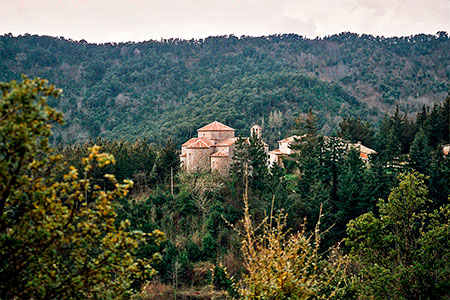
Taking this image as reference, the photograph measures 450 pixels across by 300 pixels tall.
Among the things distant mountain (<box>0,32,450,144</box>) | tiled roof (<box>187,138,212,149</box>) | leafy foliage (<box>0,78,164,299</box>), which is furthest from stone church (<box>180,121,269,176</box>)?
leafy foliage (<box>0,78,164,299</box>)

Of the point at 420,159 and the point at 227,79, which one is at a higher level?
the point at 227,79

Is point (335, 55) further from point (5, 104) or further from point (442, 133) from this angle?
point (5, 104)

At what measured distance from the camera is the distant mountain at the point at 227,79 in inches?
2778

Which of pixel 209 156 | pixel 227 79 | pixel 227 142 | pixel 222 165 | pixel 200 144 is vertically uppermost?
pixel 227 79

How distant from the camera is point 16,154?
356 cm

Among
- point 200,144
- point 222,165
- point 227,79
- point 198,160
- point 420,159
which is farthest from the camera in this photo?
point 227,79

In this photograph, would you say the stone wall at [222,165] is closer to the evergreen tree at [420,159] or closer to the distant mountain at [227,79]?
the evergreen tree at [420,159]

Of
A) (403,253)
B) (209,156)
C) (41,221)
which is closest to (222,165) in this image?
(209,156)

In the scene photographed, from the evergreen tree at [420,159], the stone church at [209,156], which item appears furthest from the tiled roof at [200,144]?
the evergreen tree at [420,159]

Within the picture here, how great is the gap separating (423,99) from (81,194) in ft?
A: 370

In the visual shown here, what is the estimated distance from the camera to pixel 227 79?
99.4m

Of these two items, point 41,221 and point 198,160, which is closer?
point 41,221

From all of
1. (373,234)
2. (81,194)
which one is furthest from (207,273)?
(81,194)

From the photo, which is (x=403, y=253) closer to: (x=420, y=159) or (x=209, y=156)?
(x=420, y=159)
